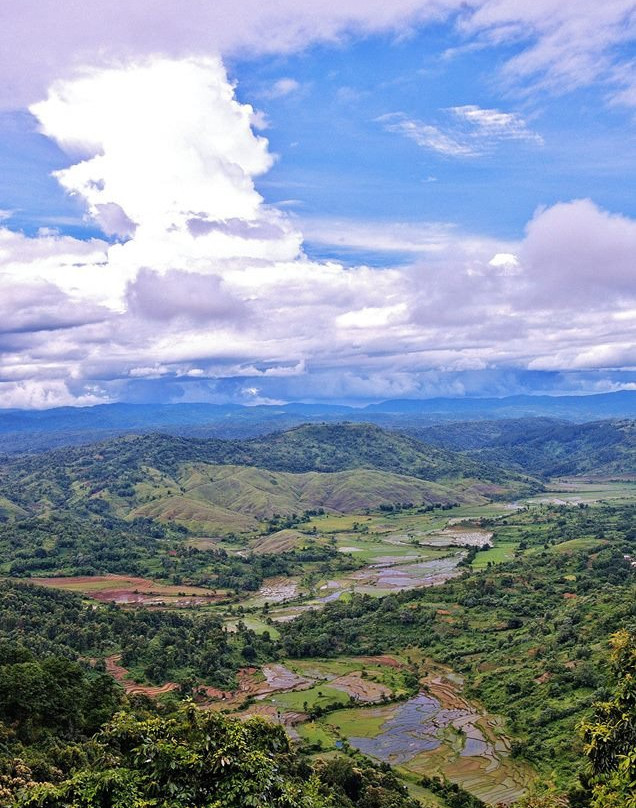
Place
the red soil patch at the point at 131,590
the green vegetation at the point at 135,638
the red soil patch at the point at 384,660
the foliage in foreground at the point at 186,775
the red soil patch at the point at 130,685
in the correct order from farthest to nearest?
the red soil patch at the point at 131,590 → the red soil patch at the point at 384,660 → the green vegetation at the point at 135,638 → the red soil patch at the point at 130,685 → the foliage in foreground at the point at 186,775

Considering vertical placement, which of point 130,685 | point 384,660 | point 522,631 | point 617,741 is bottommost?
point 384,660

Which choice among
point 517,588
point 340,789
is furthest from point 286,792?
point 517,588

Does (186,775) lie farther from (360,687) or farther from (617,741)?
(360,687)

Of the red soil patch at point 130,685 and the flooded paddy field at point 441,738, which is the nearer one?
the flooded paddy field at point 441,738

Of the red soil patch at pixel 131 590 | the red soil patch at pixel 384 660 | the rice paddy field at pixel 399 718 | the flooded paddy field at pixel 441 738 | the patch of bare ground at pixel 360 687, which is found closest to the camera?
the flooded paddy field at pixel 441 738

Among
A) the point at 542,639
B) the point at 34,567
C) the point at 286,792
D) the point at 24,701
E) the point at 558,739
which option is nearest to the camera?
the point at 286,792

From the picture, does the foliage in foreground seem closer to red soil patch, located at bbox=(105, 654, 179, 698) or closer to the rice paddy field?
the rice paddy field

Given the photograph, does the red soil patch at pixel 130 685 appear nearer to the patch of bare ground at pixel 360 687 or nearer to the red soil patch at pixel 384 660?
the patch of bare ground at pixel 360 687

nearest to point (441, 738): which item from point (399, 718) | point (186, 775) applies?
point (399, 718)

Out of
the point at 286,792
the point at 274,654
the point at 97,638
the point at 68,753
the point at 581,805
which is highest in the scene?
the point at 286,792

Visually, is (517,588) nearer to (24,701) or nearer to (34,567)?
(24,701)

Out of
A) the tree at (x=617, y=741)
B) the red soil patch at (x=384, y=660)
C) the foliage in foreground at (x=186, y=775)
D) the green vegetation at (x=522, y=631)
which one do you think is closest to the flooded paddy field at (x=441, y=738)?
the green vegetation at (x=522, y=631)
